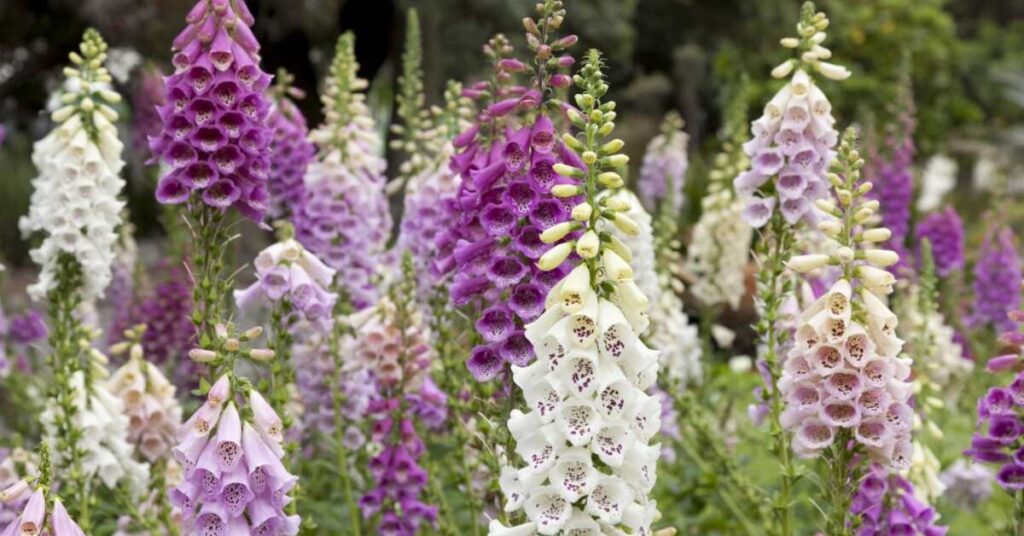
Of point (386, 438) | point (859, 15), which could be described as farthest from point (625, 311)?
point (859, 15)

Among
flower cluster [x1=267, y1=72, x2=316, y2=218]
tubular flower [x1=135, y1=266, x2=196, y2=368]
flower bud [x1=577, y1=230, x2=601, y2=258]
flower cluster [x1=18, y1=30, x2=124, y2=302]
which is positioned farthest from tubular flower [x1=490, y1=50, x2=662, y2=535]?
tubular flower [x1=135, y1=266, x2=196, y2=368]

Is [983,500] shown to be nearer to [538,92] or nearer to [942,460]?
[942,460]

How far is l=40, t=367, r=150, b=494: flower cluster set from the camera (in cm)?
443

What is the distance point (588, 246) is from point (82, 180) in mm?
2628

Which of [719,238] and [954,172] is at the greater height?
[954,172]

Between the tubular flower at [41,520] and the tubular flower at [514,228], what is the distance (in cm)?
116

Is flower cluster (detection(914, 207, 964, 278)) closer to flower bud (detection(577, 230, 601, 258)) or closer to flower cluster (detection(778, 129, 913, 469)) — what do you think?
flower cluster (detection(778, 129, 913, 469))

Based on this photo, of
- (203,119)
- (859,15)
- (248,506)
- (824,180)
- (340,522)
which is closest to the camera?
(248,506)

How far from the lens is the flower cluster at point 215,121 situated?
3.78 m

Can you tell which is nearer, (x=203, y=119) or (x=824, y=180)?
(x=203, y=119)

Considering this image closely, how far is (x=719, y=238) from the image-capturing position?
6781 millimetres

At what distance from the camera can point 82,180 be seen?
4516 millimetres

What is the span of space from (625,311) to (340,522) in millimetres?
2863

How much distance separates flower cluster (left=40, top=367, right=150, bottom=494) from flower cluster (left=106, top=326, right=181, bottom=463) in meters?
0.05
